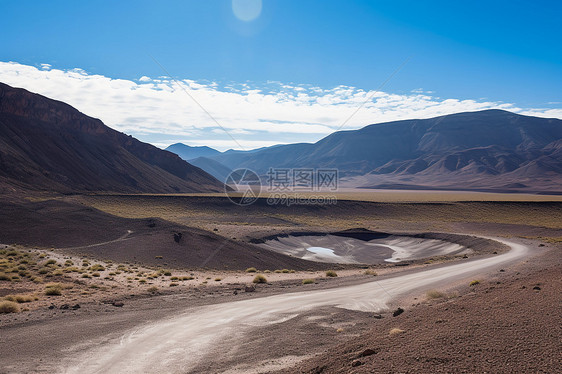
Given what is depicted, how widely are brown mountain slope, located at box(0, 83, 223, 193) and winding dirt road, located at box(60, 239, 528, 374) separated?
70.7m

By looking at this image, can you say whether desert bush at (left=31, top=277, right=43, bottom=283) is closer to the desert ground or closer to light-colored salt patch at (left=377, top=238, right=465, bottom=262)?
the desert ground

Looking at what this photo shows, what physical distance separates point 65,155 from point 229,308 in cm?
10795

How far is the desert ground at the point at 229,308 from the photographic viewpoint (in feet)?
27.7

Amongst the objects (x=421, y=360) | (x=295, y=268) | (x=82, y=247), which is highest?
(x=421, y=360)

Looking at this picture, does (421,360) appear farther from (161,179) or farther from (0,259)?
(161,179)

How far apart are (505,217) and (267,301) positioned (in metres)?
75.0

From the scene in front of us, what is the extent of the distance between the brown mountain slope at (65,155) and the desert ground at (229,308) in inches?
2005

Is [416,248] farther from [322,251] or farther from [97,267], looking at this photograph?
[97,267]

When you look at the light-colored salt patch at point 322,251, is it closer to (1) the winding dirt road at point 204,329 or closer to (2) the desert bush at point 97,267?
(1) the winding dirt road at point 204,329

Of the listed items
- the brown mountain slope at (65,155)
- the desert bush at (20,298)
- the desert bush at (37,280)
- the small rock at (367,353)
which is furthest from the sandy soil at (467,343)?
the brown mountain slope at (65,155)

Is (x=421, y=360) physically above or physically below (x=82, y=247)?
above

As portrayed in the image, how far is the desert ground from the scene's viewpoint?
8438 mm

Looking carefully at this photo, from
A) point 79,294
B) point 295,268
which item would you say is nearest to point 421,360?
point 79,294

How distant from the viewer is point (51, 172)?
94625 millimetres
